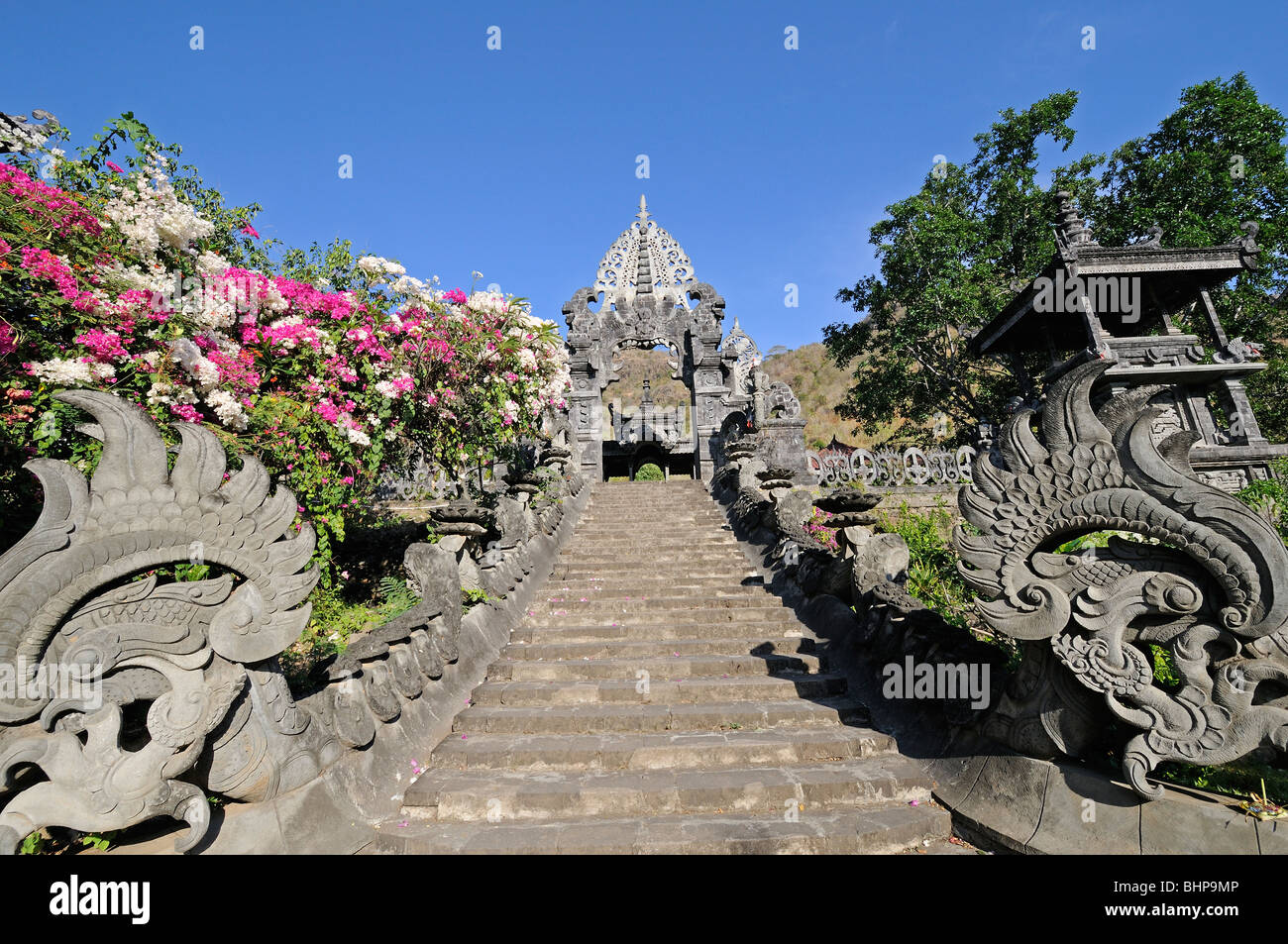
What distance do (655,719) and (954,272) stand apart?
17.7 metres

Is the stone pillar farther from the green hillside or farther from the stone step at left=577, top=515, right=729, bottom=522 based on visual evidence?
the green hillside

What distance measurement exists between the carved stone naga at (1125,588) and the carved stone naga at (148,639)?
12.2 feet

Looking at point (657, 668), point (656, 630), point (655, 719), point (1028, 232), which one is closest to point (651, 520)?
point (656, 630)

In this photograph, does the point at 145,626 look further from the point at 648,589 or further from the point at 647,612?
the point at 648,589

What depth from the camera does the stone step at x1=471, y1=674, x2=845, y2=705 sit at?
4793mm

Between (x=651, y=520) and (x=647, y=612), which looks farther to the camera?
(x=651, y=520)

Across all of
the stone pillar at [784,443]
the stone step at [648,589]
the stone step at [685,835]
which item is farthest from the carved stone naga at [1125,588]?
the stone pillar at [784,443]

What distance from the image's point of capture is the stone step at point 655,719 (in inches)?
171

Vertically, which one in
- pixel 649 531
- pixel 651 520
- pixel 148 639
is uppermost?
pixel 148 639

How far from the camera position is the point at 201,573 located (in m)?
4.50

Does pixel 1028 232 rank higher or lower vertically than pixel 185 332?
higher

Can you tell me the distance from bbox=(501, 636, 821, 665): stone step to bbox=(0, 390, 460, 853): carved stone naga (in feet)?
8.27

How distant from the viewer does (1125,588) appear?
8.87 feet
